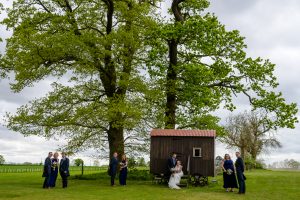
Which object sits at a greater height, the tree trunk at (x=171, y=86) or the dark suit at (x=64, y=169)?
the tree trunk at (x=171, y=86)

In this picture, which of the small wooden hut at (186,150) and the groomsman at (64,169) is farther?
the small wooden hut at (186,150)

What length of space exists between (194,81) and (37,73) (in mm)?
11489

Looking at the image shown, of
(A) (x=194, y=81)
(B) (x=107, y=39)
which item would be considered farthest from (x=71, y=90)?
(A) (x=194, y=81)

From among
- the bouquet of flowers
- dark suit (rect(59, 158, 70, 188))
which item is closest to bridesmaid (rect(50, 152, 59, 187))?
dark suit (rect(59, 158, 70, 188))

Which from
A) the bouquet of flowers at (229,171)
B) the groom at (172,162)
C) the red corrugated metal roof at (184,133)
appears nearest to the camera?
the bouquet of flowers at (229,171)

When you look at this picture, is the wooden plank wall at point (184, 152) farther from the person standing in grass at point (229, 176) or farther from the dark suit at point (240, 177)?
the dark suit at point (240, 177)

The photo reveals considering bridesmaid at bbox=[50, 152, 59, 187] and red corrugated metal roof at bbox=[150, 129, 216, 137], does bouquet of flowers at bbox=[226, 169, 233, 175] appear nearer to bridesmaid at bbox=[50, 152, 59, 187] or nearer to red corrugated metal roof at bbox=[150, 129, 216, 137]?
red corrugated metal roof at bbox=[150, 129, 216, 137]

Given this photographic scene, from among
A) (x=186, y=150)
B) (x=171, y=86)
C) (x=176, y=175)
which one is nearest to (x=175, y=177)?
(x=176, y=175)

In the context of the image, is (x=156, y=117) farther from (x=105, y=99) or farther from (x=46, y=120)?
(x=46, y=120)

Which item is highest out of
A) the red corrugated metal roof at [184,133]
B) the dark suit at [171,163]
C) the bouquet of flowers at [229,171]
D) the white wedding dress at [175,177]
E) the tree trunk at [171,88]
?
the tree trunk at [171,88]

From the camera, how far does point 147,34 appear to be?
110 ft

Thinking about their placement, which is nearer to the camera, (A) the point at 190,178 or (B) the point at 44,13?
(A) the point at 190,178

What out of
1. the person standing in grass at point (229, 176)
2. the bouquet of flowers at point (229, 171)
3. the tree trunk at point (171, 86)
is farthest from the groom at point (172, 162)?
the tree trunk at point (171, 86)

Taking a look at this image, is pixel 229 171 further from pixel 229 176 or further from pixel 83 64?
pixel 83 64
